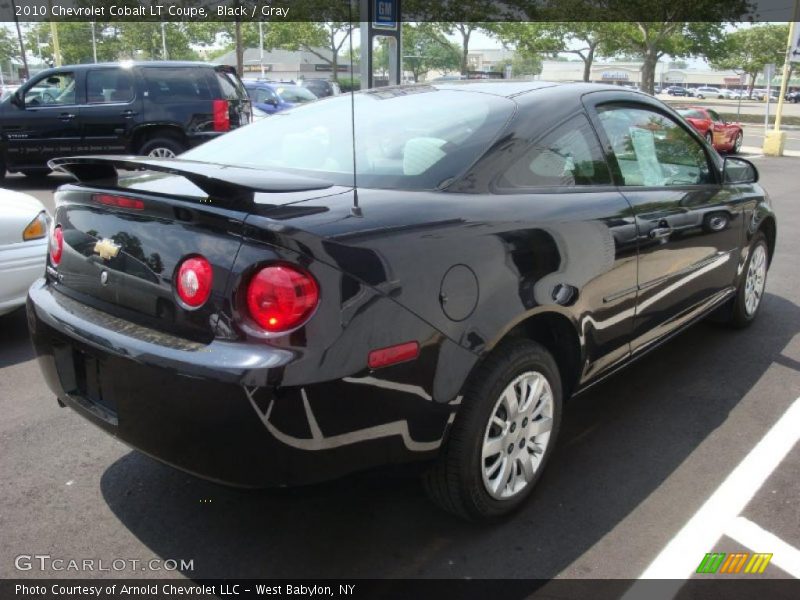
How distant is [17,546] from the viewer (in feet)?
8.16

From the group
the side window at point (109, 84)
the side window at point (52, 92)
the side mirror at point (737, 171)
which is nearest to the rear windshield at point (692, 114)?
the side window at point (109, 84)

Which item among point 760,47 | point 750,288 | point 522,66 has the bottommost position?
point 750,288

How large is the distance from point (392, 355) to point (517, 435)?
2.52 feet

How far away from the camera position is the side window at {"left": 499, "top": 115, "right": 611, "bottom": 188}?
8.96ft

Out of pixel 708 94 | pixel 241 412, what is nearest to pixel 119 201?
pixel 241 412

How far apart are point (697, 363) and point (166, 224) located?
3306 millimetres

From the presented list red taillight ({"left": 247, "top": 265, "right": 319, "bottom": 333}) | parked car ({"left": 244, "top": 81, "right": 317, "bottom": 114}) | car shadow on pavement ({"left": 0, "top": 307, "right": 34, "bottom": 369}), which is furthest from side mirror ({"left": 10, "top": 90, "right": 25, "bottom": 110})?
red taillight ({"left": 247, "top": 265, "right": 319, "bottom": 333})

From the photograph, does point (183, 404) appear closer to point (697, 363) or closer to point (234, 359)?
point (234, 359)

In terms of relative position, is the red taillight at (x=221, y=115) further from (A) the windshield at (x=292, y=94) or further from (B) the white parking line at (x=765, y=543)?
(A) the windshield at (x=292, y=94)

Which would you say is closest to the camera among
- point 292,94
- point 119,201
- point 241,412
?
point 241,412

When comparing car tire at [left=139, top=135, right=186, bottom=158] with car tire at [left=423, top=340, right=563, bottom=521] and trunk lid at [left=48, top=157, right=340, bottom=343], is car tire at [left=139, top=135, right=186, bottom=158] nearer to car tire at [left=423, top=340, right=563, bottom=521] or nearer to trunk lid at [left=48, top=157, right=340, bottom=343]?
trunk lid at [left=48, top=157, right=340, bottom=343]

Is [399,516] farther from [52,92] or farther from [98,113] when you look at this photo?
[52,92]

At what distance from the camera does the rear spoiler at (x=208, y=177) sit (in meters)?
2.12

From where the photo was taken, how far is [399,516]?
2.71 meters
